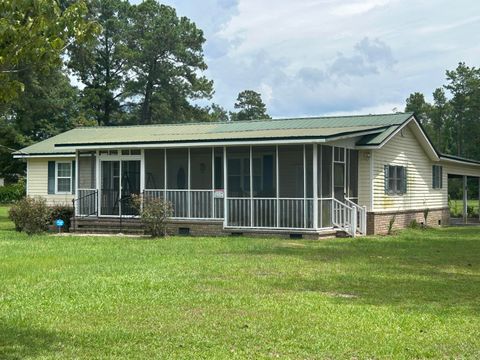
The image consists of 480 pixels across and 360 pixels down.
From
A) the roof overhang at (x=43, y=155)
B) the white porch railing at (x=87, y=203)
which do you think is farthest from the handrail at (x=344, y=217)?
the roof overhang at (x=43, y=155)

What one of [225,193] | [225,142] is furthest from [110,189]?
[225,142]

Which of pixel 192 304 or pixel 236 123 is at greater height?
pixel 236 123

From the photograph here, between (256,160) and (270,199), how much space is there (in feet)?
5.77

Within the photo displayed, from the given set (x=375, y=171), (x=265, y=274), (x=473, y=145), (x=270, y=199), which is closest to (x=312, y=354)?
(x=265, y=274)

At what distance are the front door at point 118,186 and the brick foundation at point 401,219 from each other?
829 cm

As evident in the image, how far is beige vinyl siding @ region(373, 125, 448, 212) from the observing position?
72.4 feet

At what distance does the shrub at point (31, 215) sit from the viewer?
19.9 meters

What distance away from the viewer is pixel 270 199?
19.0 metres

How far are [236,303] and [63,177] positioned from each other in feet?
67.8

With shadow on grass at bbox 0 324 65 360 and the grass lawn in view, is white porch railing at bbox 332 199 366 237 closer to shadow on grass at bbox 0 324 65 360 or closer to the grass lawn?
the grass lawn

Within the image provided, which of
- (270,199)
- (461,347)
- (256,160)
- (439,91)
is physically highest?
(439,91)

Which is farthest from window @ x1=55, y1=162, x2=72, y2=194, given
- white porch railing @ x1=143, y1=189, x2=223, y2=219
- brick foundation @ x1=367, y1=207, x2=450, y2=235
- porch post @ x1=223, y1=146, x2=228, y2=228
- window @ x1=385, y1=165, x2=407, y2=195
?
window @ x1=385, y1=165, x2=407, y2=195

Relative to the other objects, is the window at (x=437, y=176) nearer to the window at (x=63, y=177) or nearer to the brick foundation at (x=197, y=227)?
the brick foundation at (x=197, y=227)

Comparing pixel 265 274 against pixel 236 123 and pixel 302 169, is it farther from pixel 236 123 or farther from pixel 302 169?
pixel 236 123
